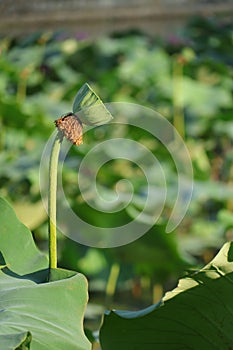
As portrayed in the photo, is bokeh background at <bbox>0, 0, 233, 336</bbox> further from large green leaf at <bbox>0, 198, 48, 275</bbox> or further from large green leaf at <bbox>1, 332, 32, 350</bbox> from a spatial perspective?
large green leaf at <bbox>1, 332, 32, 350</bbox>

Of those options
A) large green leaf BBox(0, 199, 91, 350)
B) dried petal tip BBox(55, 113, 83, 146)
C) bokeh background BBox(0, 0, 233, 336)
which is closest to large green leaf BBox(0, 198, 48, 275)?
large green leaf BBox(0, 199, 91, 350)

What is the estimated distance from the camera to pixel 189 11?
5.07 meters

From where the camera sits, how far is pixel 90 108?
58 centimetres

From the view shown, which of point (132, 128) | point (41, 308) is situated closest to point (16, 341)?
point (41, 308)

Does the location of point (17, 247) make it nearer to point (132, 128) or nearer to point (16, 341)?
point (16, 341)

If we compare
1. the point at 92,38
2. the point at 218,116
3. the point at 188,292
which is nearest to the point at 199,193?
the point at 218,116

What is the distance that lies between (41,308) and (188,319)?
11cm

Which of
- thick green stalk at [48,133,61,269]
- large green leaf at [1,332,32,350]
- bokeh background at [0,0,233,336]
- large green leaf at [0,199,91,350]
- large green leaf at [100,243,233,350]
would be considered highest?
thick green stalk at [48,133,61,269]

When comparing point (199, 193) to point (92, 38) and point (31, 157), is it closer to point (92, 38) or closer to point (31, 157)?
point (31, 157)

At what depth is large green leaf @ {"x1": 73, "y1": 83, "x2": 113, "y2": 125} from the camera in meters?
0.57

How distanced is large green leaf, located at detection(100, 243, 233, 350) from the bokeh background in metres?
1.00

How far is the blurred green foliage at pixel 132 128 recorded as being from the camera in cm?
235

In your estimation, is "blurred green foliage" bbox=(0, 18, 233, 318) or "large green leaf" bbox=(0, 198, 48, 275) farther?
"blurred green foliage" bbox=(0, 18, 233, 318)

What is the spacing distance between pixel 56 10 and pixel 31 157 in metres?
2.66
